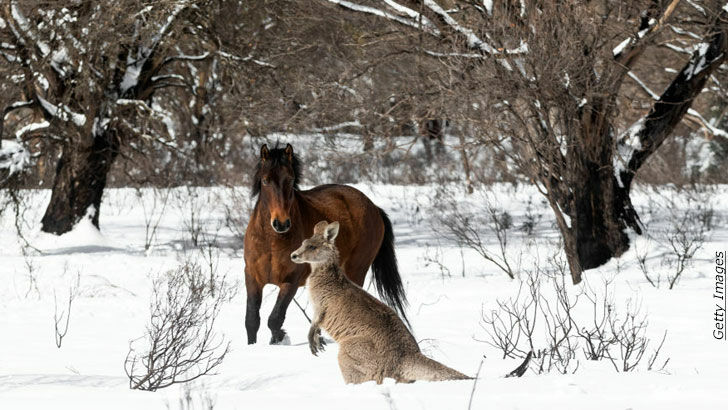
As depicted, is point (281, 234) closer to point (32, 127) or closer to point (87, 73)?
point (87, 73)

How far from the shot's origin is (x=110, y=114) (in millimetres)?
15148

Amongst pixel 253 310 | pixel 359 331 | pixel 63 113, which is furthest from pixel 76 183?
pixel 359 331

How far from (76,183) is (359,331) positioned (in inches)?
467

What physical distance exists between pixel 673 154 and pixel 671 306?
16948 millimetres

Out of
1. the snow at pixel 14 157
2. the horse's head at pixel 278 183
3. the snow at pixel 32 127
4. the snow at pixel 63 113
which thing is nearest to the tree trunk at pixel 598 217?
the horse's head at pixel 278 183

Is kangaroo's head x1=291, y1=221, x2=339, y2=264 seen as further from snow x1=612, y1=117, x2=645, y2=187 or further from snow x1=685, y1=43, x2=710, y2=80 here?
snow x1=685, y1=43, x2=710, y2=80

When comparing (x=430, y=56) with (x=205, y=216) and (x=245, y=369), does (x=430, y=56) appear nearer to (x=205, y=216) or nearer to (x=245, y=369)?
(x=245, y=369)

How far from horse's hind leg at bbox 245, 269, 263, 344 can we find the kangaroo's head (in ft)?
8.19

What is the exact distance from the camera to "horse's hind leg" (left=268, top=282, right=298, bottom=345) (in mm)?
7164

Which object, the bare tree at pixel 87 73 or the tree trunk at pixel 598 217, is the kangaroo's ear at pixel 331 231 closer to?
the tree trunk at pixel 598 217

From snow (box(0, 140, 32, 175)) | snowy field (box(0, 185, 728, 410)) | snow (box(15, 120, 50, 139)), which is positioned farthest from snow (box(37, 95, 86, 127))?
snowy field (box(0, 185, 728, 410))

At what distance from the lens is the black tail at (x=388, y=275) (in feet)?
27.7

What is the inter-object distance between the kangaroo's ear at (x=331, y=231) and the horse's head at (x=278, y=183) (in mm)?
1991

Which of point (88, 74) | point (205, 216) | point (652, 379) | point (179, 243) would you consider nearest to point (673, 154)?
point (205, 216)
